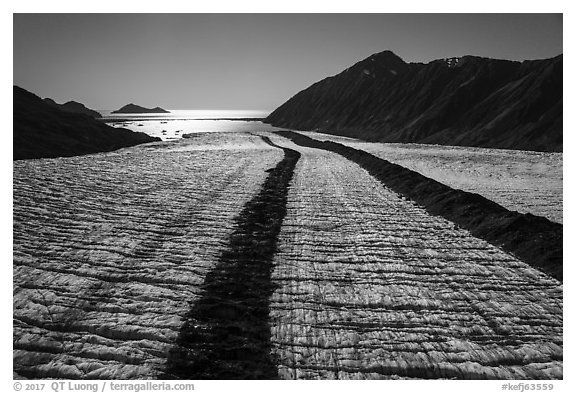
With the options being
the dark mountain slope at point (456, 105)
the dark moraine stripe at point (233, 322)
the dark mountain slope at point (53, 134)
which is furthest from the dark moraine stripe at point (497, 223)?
the dark mountain slope at point (456, 105)

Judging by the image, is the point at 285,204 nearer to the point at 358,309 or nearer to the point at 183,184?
the point at 183,184

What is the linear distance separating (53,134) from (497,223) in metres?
39.1

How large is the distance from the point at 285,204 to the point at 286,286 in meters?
7.58

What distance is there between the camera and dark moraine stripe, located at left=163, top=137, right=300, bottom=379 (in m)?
5.61

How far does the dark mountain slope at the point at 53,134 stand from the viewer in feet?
98.7

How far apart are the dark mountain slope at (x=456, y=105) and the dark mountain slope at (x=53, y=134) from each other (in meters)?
56.6

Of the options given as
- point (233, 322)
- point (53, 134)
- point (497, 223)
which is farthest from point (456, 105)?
point (233, 322)

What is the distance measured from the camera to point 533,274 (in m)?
8.73

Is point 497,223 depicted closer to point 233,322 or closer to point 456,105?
point 233,322

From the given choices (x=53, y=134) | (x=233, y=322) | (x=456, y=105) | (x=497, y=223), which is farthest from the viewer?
(x=456, y=105)

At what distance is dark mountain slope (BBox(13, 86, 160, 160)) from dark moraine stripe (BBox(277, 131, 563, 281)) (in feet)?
87.0

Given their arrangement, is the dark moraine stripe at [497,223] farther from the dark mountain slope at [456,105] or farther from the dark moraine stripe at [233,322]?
the dark mountain slope at [456,105]

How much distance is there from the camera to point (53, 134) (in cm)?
3600
